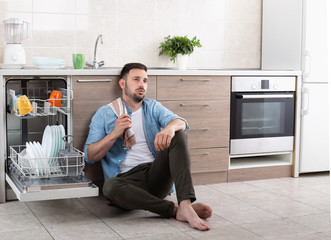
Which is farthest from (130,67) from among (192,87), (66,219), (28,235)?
(28,235)

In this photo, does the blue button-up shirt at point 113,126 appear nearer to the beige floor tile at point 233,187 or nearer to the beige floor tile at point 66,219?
the beige floor tile at point 66,219

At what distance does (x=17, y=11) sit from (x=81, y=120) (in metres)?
1.07

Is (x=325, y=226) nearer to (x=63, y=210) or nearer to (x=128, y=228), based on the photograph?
(x=128, y=228)

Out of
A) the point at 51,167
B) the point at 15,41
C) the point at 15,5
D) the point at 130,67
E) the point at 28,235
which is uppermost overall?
the point at 15,5

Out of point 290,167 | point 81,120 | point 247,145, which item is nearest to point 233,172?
point 247,145

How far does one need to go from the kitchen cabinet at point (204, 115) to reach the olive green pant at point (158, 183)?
2.39 ft

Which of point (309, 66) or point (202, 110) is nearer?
point (202, 110)

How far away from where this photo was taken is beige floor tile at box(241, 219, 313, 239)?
9.32ft

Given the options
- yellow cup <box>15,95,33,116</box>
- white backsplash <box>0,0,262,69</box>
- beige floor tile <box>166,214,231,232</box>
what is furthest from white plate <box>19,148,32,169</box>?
white backsplash <box>0,0,262,69</box>

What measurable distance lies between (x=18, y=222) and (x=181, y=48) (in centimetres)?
202

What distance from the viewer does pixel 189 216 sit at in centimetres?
295

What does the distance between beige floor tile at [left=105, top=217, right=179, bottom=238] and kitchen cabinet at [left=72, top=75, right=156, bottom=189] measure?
74 centimetres

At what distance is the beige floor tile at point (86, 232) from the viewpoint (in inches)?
109

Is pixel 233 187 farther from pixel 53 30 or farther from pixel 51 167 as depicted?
pixel 53 30
